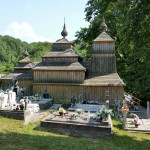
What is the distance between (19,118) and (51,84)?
12479 mm

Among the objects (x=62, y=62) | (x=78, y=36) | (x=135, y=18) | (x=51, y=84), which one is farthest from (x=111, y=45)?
(x=135, y=18)

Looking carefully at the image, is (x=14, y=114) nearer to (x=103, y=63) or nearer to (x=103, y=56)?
(x=103, y=63)

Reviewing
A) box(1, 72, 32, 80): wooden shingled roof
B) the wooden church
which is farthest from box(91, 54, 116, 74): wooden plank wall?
box(1, 72, 32, 80): wooden shingled roof

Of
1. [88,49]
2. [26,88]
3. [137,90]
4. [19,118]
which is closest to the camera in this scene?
[19,118]

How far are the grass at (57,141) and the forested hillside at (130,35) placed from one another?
227 inches

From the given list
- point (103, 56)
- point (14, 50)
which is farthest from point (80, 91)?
point (14, 50)

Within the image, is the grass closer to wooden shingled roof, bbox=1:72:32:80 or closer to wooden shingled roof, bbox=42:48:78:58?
wooden shingled roof, bbox=42:48:78:58

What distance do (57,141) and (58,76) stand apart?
741 inches

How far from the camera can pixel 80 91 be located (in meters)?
31.6

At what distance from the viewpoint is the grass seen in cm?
1244

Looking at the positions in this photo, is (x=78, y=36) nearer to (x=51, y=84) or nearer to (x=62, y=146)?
(x=51, y=84)

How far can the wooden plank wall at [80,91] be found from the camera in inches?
1208

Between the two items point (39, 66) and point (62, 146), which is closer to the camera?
point (62, 146)

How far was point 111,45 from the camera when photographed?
33.2 metres
